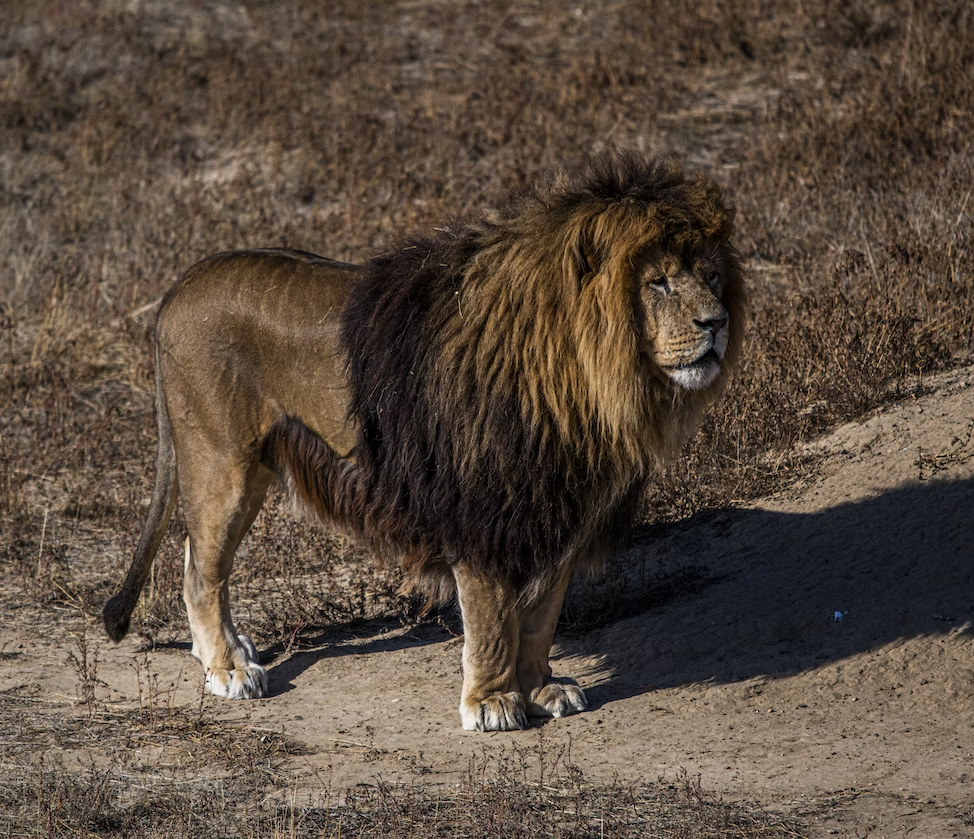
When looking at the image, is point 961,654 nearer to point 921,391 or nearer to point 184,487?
point 921,391

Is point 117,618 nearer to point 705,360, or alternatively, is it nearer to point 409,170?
point 705,360

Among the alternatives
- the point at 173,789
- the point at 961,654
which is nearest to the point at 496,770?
the point at 173,789

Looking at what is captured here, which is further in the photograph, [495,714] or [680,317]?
[495,714]

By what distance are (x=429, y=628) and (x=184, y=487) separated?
1.51 m

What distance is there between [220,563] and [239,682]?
0.53 m

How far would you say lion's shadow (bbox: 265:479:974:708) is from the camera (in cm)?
524

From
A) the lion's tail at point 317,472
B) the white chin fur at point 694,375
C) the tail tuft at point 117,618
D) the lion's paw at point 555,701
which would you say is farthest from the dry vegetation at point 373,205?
the white chin fur at point 694,375

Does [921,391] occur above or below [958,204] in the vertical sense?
below

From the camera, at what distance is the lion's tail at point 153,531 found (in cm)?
548

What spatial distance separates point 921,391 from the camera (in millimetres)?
6703

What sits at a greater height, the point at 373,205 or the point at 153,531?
the point at 373,205

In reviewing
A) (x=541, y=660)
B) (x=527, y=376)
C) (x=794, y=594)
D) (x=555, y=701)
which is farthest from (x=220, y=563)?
(x=794, y=594)

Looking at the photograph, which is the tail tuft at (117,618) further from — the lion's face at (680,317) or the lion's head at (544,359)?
the lion's face at (680,317)

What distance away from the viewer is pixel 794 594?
5633 mm
